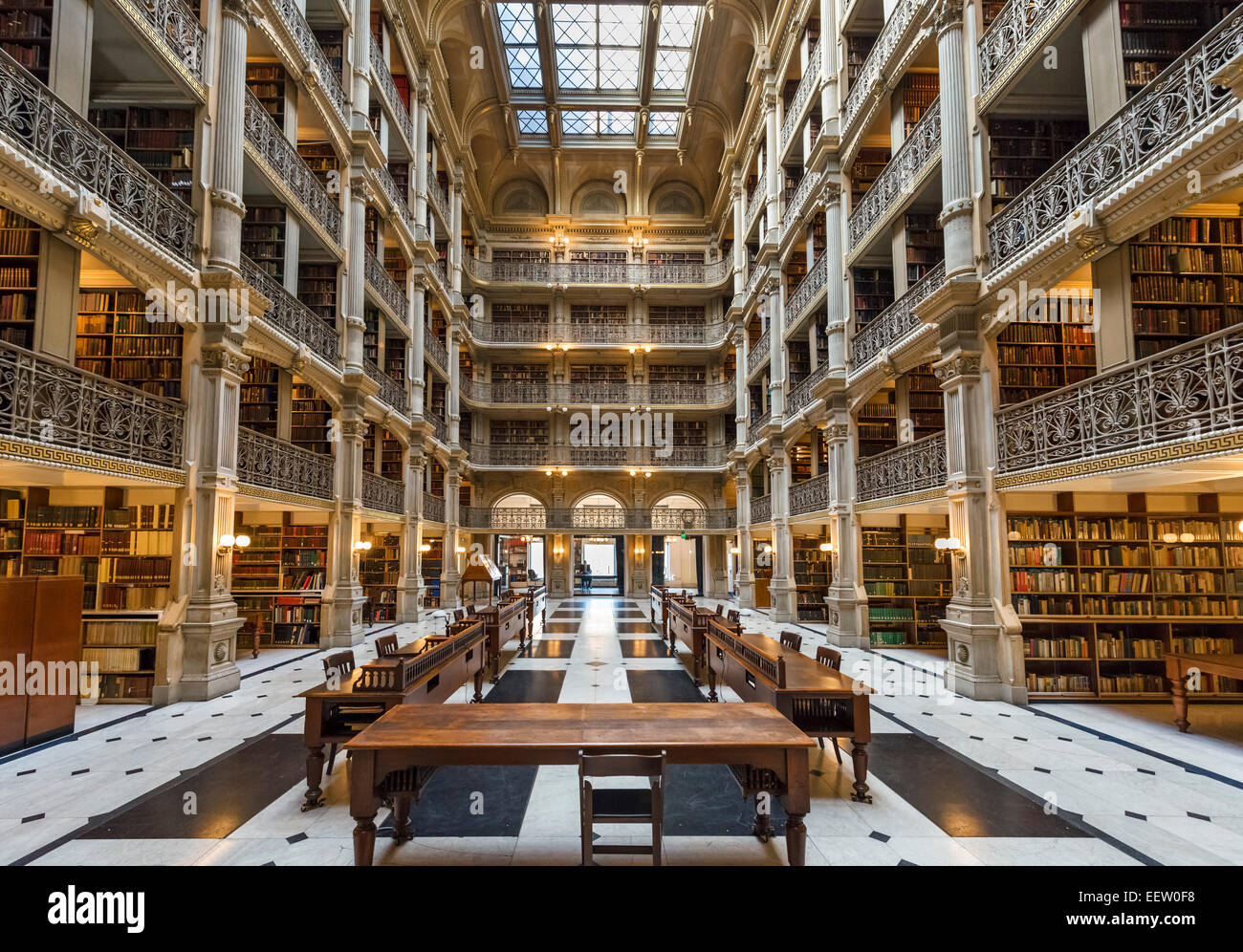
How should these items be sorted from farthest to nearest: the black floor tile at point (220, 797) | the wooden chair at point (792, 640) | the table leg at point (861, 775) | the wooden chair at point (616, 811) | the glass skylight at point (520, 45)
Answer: the glass skylight at point (520, 45) → the wooden chair at point (792, 640) → the table leg at point (861, 775) → the black floor tile at point (220, 797) → the wooden chair at point (616, 811)

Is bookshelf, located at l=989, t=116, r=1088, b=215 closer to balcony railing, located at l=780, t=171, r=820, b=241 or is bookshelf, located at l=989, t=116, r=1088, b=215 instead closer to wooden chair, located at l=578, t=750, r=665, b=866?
balcony railing, located at l=780, t=171, r=820, b=241

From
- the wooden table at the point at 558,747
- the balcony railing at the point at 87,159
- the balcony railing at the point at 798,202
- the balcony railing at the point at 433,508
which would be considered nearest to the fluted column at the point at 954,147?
the balcony railing at the point at 798,202

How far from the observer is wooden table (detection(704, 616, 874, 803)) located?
13.2ft

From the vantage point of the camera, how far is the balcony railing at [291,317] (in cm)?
856

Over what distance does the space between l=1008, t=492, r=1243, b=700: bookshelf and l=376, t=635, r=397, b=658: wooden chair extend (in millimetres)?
6820

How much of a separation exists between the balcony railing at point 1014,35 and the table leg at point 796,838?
7.58 meters

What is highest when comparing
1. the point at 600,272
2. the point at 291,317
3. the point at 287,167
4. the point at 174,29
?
the point at 600,272

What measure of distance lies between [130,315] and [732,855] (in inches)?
351

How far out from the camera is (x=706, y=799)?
13.4 ft

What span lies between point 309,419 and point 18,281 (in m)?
5.76

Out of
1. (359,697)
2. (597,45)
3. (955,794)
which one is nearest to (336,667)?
(359,697)

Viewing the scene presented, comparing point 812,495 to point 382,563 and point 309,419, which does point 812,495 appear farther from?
point 382,563

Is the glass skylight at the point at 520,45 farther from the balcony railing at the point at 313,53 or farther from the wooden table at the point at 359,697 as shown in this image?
the wooden table at the point at 359,697

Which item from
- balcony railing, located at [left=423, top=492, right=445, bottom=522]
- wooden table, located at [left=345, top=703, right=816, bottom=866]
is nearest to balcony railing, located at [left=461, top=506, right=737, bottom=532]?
balcony railing, located at [left=423, top=492, right=445, bottom=522]
